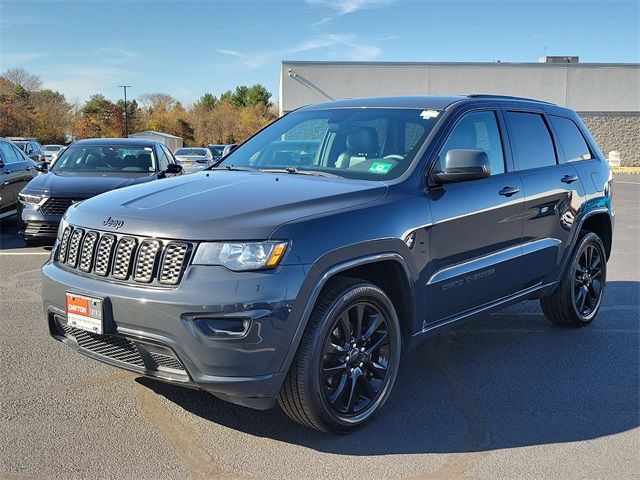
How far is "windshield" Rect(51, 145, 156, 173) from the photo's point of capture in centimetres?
998

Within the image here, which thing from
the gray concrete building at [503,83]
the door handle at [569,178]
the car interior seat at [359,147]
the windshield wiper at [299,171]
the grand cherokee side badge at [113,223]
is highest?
the gray concrete building at [503,83]

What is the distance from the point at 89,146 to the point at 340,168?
7225 mm

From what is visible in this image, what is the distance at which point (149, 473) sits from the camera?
10.3 feet

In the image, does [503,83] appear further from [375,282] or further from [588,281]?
[375,282]

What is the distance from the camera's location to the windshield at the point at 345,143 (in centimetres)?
424

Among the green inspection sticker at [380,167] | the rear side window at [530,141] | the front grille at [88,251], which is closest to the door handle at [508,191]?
the rear side window at [530,141]

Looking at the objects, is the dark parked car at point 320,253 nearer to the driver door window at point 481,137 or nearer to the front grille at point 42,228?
the driver door window at point 481,137

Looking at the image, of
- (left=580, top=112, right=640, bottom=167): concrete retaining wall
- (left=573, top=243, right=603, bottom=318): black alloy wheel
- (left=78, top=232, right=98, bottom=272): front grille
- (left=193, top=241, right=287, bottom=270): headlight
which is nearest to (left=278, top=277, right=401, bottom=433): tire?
(left=193, top=241, right=287, bottom=270): headlight

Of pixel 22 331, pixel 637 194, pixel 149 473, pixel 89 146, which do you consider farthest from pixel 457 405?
pixel 637 194

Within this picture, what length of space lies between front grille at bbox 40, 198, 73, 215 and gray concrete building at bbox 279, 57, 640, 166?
33.5 m

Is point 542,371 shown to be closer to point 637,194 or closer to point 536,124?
point 536,124

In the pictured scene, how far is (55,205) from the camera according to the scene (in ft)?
28.5

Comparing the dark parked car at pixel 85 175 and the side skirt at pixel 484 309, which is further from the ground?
the dark parked car at pixel 85 175

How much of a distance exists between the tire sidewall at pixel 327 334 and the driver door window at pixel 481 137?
4.12 ft
